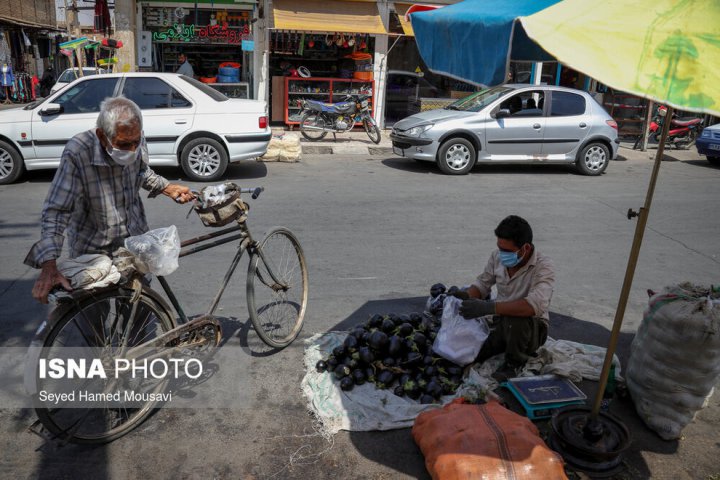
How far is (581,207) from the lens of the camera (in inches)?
349

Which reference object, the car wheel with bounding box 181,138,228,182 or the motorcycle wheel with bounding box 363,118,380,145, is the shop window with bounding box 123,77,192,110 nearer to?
the car wheel with bounding box 181,138,228,182

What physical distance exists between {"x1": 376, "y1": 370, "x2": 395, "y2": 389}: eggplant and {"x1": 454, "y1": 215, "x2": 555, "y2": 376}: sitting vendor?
612mm

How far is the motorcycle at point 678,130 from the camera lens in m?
15.3

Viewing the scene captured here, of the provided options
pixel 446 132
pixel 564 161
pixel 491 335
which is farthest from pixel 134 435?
pixel 564 161

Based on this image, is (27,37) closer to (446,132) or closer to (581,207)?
(446,132)

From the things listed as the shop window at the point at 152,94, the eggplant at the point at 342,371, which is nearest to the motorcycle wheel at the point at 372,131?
the shop window at the point at 152,94

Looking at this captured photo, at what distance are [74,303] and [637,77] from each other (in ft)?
9.03

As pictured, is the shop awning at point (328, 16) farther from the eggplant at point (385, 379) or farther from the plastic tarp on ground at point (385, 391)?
the eggplant at point (385, 379)

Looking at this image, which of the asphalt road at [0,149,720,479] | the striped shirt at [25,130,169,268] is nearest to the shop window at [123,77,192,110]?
the asphalt road at [0,149,720,479]

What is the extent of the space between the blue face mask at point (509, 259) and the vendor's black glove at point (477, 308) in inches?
11.0

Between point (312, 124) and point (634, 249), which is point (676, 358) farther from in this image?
point (312, 124)

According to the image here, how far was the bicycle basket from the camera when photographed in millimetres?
3633

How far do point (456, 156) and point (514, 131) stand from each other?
1179 millimetres

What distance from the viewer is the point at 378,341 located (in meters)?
3.87
